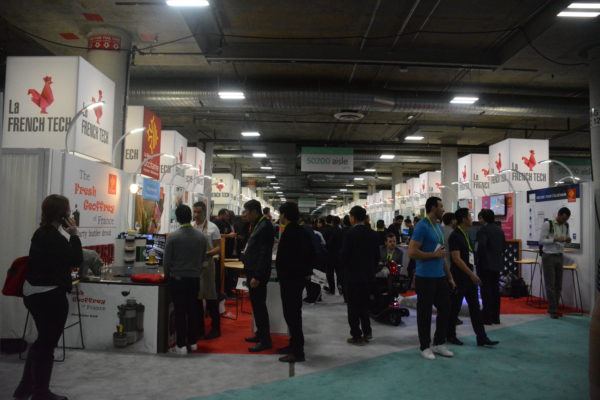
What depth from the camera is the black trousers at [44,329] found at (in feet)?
10.00

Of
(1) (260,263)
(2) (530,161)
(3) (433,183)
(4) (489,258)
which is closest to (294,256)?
(1) (260,263)

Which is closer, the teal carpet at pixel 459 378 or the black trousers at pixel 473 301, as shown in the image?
the teal carpet at pixel 459 378

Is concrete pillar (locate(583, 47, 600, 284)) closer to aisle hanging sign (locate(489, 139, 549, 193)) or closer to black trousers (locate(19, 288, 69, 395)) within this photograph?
aisle hanging sign (locate(489, 139, 549, 193))

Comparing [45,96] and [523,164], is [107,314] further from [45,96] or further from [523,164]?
[523,164]

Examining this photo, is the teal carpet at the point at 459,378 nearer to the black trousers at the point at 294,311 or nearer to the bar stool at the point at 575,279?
the black trousers at the point at 294,311

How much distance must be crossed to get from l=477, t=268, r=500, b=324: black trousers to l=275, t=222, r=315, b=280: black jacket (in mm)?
2938

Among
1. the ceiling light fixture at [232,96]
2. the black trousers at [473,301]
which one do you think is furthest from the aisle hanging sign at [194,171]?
the black trousers at [473,301]

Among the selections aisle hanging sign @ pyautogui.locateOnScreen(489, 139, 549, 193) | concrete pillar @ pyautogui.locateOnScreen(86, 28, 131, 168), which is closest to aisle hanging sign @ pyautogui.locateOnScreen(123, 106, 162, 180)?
concrete pillar @ pyautogui.locateOnScreen(86, 28, 131, 168)

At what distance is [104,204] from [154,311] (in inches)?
94.1

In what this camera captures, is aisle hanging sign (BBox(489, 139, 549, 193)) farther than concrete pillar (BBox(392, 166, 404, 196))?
No

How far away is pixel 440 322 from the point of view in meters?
4.52

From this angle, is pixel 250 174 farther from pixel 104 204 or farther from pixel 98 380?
pixel 98 380

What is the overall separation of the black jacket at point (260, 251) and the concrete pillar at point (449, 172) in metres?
12.6

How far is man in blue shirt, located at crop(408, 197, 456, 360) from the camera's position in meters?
4.34
